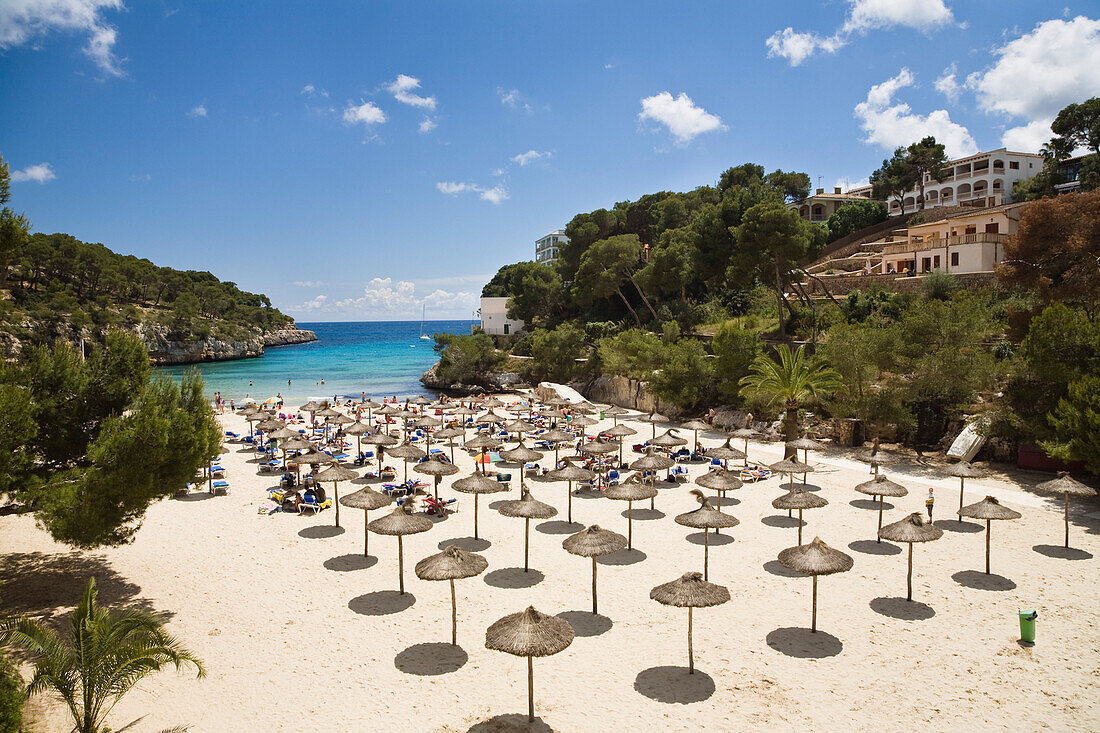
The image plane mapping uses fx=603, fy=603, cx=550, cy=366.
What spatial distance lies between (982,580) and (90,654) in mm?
15851

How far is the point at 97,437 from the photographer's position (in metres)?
11.3

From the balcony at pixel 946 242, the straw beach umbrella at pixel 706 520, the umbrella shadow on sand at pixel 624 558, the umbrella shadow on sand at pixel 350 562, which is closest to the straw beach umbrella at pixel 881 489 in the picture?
the straw beach umbrella at pixel 706 520

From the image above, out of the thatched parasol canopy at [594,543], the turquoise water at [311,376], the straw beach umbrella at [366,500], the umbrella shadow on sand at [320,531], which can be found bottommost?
the umbrella shadow on sand at [320,531]

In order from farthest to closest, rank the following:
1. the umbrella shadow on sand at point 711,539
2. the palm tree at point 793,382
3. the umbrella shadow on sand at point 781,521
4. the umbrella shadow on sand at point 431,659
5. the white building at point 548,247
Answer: the white building at point 548,247
the palm tree at point 793,382
the umbrella shadow on sand at point 781,521
the umbrella shadow on sand at point 711,539
the umbrella shadow on sand at point 431,659

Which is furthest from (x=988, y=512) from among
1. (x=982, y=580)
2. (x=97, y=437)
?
(x=97, y=437)

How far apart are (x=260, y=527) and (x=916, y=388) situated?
2346cm

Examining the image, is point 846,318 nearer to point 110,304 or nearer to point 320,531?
point 320,531

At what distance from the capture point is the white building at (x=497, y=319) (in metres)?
69.4

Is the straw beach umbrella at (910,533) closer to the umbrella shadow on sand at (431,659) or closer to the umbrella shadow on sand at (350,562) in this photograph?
the umbrella shadow on sand at (431,659)

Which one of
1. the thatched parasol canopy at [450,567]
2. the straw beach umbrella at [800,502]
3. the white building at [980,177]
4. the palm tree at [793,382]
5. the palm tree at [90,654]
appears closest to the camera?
the palm tree at [90,654]

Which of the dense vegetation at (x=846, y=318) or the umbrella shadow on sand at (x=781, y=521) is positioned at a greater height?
the dense vegetation at (x=846, y=318)

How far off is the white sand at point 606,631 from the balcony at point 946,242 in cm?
2477

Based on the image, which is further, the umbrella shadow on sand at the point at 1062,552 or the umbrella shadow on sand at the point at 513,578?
the umbrella shadow on sand at the point at 1062,552

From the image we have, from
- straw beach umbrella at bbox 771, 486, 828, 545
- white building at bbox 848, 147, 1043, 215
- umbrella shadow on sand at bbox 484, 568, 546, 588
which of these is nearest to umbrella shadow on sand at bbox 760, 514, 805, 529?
straw beach umbrella at bbox 771, 486, 828, 545
